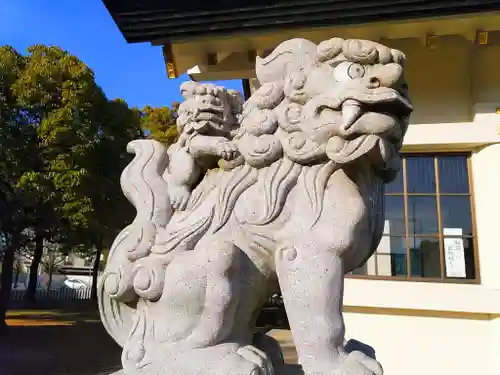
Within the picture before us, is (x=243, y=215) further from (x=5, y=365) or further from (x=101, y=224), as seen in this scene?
(x=101, y=224)

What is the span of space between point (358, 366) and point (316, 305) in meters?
0.22

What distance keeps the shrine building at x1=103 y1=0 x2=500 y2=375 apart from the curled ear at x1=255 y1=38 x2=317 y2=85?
2.56 m

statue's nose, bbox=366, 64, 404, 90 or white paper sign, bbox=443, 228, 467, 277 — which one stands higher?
statue's nose, bbox=366, 64, 404, 90

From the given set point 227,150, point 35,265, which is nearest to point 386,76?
point 227,150

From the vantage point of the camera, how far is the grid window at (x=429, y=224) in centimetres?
474

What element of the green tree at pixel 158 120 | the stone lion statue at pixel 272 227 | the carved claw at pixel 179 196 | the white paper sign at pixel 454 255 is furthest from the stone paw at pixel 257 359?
the green tree at pixel 158 120

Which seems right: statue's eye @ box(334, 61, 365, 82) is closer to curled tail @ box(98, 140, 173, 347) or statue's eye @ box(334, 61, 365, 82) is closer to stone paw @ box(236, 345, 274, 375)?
curled tail @ box(98, 140, 173, 347)

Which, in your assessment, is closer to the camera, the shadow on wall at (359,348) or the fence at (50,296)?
the shadow on wall at (359,348)

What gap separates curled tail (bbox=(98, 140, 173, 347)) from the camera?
168 centimetres

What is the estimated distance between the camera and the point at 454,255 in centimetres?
473

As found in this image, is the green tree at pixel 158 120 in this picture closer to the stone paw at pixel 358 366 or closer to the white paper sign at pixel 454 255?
the white paper sign at pixel 454 255

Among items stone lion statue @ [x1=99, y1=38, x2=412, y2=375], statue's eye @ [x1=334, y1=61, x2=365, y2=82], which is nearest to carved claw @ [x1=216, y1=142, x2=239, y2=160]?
stone lion statue @ [x1=99, y1=38, x2=412, y2=375]

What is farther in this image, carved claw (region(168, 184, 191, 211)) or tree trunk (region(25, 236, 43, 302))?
tree trunk (region(25, 236, 43, 302))

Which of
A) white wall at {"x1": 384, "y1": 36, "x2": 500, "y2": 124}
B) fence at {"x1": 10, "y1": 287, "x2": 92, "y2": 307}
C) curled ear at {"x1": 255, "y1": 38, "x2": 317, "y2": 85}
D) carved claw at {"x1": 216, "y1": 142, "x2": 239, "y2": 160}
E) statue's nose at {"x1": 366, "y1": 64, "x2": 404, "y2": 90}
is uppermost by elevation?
white wall at {"x1": 384, "y1": 36, "x2": 500, "y2": 124}
